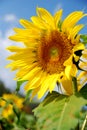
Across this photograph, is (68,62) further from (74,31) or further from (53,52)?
(53,52)

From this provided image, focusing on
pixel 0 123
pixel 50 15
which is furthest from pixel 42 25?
pixel 0 123

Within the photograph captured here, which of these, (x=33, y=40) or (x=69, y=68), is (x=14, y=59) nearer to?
(x=33, y=40)

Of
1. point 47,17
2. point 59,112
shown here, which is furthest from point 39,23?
point 59,112

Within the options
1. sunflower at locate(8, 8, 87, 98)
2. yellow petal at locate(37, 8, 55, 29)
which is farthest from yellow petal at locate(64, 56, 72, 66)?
yellow petal at locate(37, 8, 55, 29)

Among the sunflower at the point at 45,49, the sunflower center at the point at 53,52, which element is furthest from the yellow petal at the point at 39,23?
the sunflower center at the point at 53,52

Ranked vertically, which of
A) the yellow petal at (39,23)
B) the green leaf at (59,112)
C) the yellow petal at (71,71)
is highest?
→ the yellow petal at (39,23)

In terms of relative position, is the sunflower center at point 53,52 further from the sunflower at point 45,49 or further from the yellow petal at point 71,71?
the yellow petal at point 71,71

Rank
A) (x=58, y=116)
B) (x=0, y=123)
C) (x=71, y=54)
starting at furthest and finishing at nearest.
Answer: (x=0, y=123)
(x=71, y=54)
(x=58, y=116)
